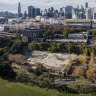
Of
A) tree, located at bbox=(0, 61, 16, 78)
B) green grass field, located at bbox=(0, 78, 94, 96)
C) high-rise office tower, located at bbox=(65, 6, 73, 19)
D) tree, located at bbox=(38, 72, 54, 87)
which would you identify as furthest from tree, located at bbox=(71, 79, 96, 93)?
high-rise office tower, located at bbox=(65, 6, 73, 19)

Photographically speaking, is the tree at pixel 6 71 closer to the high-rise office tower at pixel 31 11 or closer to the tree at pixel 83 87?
the tree at pixel 83 87

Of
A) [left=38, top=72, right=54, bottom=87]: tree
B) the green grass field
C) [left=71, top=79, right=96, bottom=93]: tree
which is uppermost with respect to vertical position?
[left=38, top=72, right=54, bottom=87]: tree

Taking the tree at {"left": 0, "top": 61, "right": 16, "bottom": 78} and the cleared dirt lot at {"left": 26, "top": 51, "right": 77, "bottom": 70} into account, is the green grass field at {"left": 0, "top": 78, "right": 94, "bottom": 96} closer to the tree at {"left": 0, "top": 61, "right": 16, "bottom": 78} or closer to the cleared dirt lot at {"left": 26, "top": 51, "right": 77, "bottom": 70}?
the tree at {"left": 0, "top": 61, "right": 16, "bottom": 78}

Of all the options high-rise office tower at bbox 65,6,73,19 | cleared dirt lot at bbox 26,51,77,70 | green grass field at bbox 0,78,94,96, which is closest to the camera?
green grass field at bbox 0,78,94,96

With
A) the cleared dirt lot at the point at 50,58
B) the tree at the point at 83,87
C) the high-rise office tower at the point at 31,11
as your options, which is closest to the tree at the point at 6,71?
the cleared dirt lot at the point at 50,58

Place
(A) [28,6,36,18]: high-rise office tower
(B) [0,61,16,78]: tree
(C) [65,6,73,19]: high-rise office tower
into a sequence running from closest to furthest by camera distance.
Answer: (B) [0,61,16,78]: tree
(A) [28,6,36,18]: high-rise office tower
(C) [65,6,73,19]: high-rise office tower

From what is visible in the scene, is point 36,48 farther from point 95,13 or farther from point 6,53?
point 95,13

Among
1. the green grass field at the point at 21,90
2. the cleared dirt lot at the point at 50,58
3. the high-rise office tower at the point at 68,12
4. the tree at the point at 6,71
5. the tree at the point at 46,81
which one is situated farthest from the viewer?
the high-rise office tower at the point at 68,12

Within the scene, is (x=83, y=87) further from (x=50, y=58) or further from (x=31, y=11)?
(x=31, y=11)
